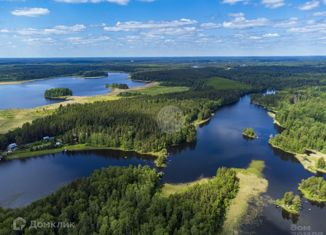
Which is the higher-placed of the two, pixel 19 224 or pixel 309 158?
pixel 19 224

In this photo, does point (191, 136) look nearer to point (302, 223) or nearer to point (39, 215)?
point (302, 223)

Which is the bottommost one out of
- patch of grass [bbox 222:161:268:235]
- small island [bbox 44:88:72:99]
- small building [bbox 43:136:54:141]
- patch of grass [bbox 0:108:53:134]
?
patch of grass [bbox 222:161:268:235]

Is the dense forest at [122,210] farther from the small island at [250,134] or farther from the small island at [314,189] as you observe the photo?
the small island at [250,134]

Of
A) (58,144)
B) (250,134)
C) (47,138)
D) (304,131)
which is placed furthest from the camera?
(250,134)

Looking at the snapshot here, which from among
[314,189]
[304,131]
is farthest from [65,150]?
[304,131]

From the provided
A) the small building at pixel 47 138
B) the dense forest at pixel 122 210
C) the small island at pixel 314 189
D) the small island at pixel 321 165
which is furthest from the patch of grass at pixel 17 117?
the small island at pixel 321 165

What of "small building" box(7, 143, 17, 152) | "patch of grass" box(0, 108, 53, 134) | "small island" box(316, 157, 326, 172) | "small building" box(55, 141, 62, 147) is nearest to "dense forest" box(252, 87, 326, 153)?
"small island" box(316, 157, 326, 172)

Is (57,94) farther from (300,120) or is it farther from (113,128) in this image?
(300,120)

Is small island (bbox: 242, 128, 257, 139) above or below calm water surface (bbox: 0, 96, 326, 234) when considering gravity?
above

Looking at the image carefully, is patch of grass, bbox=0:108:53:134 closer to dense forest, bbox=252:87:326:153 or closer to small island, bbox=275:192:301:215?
dense forest, bbox=252:87:326:153
